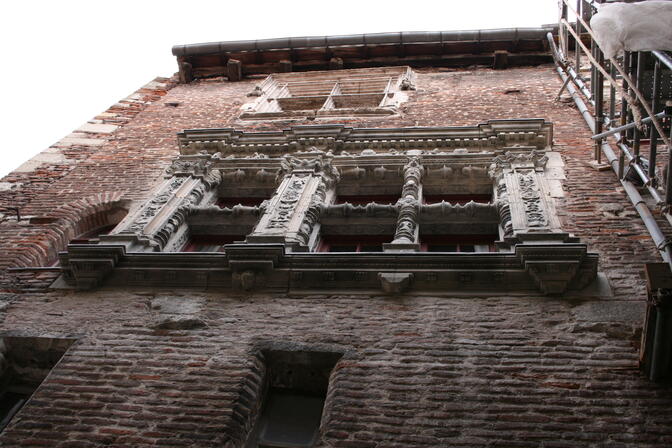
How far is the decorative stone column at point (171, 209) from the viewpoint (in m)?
6.29

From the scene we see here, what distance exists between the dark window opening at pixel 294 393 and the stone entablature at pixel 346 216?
875 mm

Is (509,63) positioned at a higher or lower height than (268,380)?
higher

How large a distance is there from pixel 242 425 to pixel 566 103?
8499 mm

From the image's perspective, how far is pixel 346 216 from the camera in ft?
21.9

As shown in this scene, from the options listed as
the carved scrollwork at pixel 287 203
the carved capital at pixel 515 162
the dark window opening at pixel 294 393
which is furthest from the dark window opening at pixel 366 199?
the dark window opening at pixel 294 393

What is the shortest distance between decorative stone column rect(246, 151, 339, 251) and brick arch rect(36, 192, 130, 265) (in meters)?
2.24

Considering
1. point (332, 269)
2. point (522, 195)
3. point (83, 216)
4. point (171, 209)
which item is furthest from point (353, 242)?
point (83, 216)

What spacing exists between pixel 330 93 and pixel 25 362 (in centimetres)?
917

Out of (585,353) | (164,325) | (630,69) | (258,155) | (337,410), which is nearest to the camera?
(337,410)

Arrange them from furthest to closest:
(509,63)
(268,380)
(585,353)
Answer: (509,63) → (268,380) → (585,353)

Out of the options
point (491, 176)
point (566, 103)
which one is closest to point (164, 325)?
point (491, 176)

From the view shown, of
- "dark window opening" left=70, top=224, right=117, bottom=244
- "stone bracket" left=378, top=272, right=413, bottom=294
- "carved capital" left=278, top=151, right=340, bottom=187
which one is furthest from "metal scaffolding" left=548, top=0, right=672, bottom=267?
"dark window opening" left=70, top=224, right=117, bottom=244

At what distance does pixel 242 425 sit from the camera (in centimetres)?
411

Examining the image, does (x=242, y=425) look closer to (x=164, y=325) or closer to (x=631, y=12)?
(x=164, y=325)
